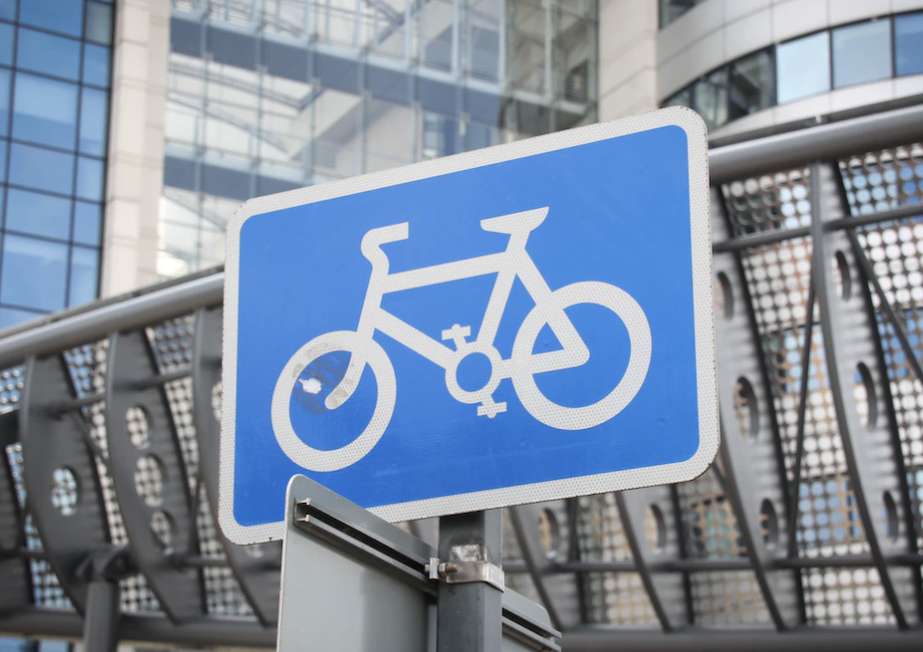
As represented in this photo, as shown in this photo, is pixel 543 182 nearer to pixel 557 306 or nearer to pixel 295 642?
pixel 557 306

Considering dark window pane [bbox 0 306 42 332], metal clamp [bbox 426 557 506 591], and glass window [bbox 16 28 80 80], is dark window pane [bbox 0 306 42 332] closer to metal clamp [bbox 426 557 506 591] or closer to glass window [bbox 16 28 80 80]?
glass window [bbox 16 28 80 80]

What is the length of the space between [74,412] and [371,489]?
45.7 feet

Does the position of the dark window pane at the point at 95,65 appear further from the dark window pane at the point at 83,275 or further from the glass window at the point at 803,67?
the glass window at the point at 803,67

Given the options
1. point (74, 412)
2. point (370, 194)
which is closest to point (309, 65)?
point (74, 412)

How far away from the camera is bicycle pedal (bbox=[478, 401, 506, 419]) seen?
2785 millimetres

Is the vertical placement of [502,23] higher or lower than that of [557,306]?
higher

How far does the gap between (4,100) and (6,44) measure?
1453mm

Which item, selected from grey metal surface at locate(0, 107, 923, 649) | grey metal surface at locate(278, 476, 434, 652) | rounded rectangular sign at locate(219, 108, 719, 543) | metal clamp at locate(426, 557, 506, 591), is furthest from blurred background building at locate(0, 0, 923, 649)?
grey metal surface at locate(278, 476, 434, 652)

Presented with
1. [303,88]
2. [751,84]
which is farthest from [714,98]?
[303,88]

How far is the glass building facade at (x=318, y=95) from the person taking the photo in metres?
30.3

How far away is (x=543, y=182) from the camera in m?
3.02

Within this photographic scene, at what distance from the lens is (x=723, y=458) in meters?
12.1

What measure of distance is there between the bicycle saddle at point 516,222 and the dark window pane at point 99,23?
104ft

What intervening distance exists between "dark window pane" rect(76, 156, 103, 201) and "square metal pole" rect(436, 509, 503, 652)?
99.5 ft
